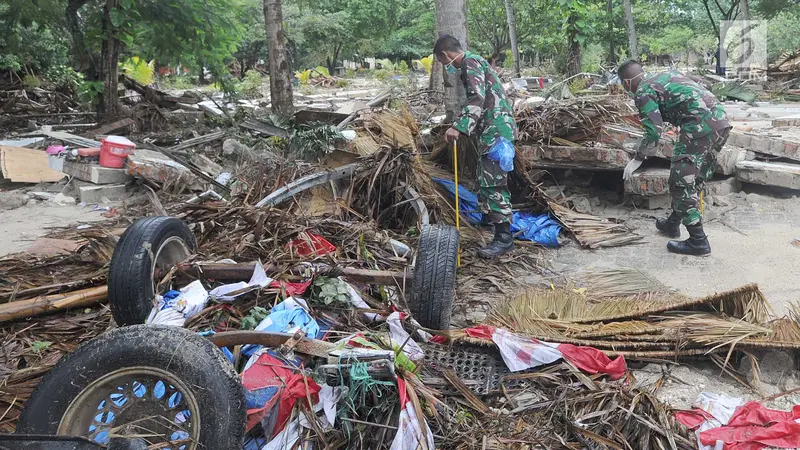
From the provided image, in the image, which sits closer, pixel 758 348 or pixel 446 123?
pixel 758 348

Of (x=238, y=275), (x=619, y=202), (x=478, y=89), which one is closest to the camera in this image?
(x=238, y=275)

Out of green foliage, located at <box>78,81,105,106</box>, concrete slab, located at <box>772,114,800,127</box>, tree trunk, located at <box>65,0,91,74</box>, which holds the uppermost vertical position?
tree trunk, located at <box>65,0,91,74</box>

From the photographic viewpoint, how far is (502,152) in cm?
533

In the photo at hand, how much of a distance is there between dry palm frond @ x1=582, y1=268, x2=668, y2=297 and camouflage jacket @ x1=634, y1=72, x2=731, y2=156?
1.50 meters

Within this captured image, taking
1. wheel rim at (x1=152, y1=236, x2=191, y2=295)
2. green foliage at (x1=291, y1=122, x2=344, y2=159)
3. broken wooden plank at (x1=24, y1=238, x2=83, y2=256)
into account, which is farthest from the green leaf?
wheel rim at (x1=152, y1=236, x2=191, y2=295)

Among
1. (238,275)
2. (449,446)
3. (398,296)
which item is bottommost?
(449,446)

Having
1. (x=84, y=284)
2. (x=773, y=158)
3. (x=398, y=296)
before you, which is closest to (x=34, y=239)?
(x=84, y=284)

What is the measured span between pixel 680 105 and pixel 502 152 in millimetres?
1770

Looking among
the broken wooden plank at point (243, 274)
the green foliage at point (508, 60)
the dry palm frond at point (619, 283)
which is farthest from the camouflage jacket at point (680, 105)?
the green foliage at point (508, 60)

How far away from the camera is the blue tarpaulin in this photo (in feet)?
19.0

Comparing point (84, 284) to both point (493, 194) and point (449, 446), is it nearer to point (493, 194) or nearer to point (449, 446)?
point (449, 446)

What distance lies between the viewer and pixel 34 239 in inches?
244

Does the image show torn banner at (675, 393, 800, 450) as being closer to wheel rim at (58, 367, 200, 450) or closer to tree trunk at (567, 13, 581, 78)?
wheel rim at (58, 367, 200, 450)

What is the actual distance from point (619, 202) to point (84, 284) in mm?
5814
